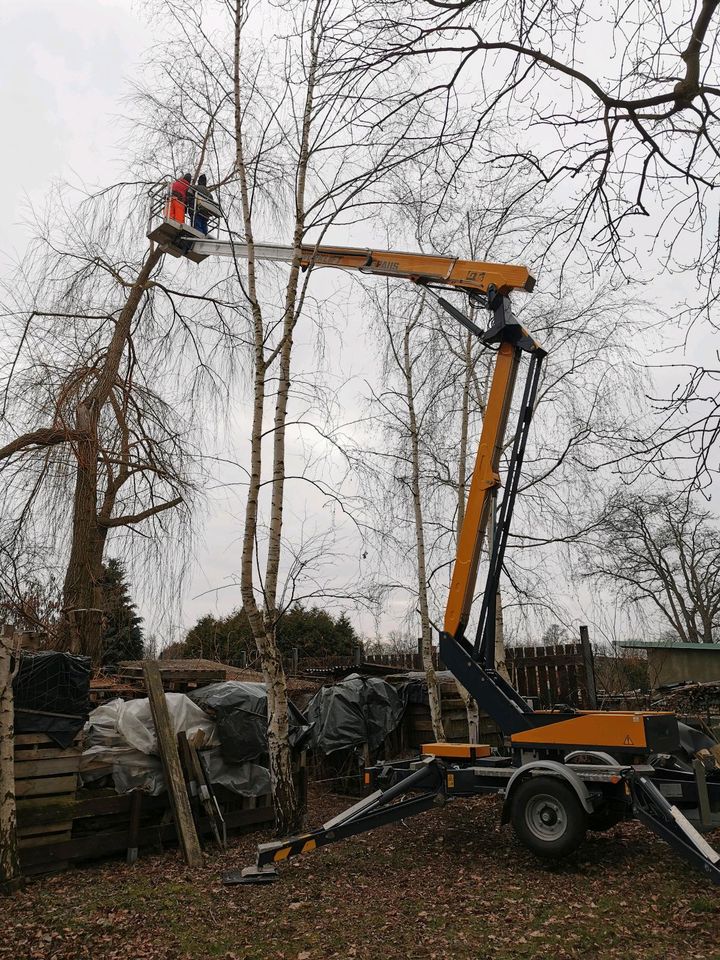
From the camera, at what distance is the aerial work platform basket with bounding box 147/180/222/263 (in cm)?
902

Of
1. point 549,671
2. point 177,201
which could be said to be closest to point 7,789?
point 177,201

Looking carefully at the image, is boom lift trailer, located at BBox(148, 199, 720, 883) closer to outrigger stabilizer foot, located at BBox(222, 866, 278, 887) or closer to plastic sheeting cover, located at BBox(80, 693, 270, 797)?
outrigger stabilizer foot, located at BBox(222, 866, 278, 887)

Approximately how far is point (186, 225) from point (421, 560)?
205 inches

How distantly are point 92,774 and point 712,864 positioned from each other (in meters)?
5.12

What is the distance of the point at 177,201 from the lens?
9039mm

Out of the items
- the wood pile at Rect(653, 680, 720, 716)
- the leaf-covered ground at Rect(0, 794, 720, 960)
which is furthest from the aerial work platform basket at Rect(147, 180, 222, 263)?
the wood pile at Rect(653, 680, 720, 716)

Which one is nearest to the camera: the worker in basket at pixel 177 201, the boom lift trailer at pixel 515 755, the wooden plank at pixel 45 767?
the boom lift trailer at pixel 515 755

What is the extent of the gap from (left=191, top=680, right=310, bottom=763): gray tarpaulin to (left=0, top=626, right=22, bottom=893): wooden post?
225cm

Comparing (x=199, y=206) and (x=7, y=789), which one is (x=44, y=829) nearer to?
(x=7, y=789)

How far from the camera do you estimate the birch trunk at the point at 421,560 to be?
31.8 feet

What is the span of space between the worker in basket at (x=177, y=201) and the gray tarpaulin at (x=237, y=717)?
5.57 m

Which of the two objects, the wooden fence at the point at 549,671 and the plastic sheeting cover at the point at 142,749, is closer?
the plastic sheeting cover at the point at 142,749

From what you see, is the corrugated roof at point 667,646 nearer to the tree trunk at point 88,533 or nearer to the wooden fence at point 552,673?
the wooden fence at point 552,673

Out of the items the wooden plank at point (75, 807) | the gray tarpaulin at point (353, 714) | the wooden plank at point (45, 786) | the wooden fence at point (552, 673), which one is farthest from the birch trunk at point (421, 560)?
the wooden plank at point (45, 786)
